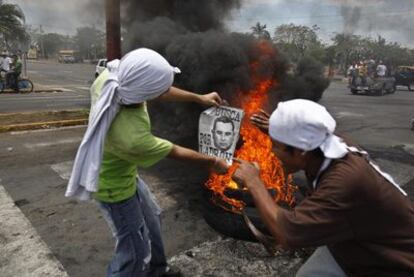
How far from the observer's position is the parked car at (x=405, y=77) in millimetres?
26344

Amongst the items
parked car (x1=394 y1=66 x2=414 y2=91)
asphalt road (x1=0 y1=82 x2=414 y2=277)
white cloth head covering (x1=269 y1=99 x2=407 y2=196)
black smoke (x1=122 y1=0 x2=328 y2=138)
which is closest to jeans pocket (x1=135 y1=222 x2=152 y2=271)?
asphalt road (x1=0 y1=82 x2=414 y2=277)

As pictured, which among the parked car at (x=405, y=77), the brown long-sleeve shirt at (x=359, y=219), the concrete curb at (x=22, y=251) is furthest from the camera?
the parked car at (x=405, y=77)

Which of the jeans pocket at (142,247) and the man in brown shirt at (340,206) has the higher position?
the man in brown shirt at (340,206)

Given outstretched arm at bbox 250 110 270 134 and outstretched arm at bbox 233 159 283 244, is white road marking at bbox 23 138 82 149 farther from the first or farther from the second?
outstretched arm at bbox 233 159 283 244

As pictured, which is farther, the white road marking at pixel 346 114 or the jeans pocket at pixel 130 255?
the white road marking at pixel 346 114

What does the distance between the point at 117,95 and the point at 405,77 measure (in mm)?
27760

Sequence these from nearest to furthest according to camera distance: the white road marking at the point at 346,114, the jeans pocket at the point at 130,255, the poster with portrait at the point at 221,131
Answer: the jeans pocket at the point at 130,255, the poster with portrait at the point at 221,131, the white road marking at the point at 346,114

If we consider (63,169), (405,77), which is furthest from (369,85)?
(63,169)

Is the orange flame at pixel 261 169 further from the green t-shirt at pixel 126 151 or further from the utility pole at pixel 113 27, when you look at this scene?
the utility pole at pixel 113 27

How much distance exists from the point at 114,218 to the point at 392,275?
69.4 inches

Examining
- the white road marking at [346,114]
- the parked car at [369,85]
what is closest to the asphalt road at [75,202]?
the white road marking at [346,114]

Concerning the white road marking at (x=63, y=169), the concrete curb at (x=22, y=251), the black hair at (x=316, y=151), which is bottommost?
the white road marking at (x=63, y=169)

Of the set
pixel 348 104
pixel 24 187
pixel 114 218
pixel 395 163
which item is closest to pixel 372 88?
pixel 348 104

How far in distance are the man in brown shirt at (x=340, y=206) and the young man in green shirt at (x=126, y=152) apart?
890mm
